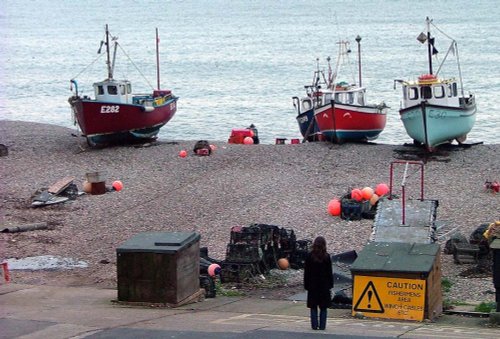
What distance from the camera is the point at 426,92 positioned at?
3281 centimetres

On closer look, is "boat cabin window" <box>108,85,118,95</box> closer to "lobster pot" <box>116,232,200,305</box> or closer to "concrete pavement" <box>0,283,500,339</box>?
"concrete pavement" <box>0,283,500,339</box>

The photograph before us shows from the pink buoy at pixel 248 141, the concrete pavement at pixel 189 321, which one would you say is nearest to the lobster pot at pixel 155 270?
the concrete pavement at pixel 189 321

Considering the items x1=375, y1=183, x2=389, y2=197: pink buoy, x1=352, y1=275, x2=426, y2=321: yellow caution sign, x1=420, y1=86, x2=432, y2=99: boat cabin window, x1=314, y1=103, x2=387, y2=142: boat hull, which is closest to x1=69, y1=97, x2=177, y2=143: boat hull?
x1=314, y1=103, x2=387, y2=142: boat hull

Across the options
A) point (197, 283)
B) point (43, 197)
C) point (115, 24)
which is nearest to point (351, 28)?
point (115, 24)

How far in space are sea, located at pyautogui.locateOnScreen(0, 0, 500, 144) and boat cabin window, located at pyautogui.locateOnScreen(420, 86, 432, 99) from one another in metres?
7.66

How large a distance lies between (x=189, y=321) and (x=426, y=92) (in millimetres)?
20655

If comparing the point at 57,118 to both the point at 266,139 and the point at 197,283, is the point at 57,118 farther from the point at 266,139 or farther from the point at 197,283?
the point at 197,283

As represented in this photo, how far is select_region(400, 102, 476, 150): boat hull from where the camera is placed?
32.2m

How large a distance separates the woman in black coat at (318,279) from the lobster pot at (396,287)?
3.50 ft

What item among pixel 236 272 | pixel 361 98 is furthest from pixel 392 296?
pixel 361 98

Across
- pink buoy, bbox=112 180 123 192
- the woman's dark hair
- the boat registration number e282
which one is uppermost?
the boat registration number e282

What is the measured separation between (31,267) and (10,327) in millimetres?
6443

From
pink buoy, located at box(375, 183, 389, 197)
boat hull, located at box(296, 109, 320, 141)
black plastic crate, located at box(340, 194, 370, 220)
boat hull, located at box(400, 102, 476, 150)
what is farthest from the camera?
boat hull, located at box(296, 109, 320, 141)

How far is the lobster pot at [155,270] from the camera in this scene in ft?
47.4
